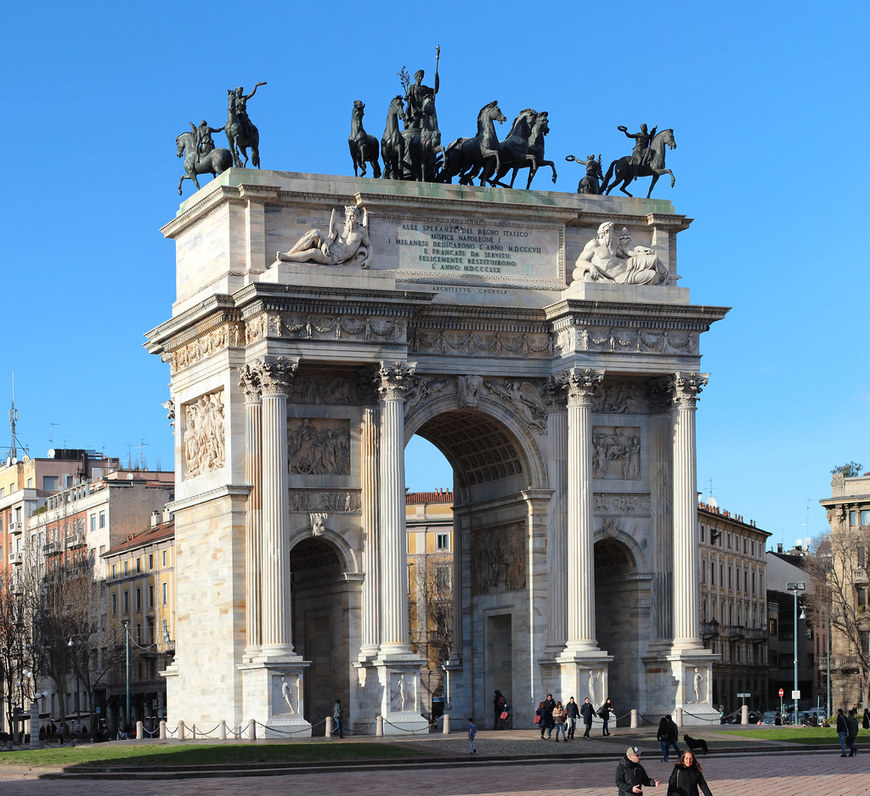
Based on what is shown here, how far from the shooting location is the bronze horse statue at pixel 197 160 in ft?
216

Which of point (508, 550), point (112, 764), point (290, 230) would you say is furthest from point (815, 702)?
point (112, 764)

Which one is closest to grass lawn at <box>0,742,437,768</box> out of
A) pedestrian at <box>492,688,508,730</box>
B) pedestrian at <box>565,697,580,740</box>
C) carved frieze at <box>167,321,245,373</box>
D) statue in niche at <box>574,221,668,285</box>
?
pedestrian at <box>565,697,580,740</box>

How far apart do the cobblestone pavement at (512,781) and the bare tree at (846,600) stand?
56792 mm

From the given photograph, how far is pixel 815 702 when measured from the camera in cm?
13738

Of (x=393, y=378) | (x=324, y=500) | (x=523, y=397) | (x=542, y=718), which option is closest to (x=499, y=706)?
(x=542, y=718)

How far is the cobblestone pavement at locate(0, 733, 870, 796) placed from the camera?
146ft

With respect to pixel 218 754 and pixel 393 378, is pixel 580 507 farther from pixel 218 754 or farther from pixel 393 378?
pixel 218 754

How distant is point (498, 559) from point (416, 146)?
46.1ft

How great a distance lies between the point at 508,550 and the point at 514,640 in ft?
9.90

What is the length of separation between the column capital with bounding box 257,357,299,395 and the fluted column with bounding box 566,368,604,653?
9369 mm

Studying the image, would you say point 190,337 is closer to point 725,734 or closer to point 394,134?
point 394,134

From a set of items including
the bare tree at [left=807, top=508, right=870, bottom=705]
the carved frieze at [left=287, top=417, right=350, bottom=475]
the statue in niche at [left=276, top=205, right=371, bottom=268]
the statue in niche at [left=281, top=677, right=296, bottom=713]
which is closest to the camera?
the statue in niche at [left=281, top=677, right=296, bottom=713]

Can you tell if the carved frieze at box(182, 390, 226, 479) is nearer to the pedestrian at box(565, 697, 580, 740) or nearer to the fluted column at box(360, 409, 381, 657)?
the fluted column at box(360, 409, 381, 657)

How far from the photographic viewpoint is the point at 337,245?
6438 cm
